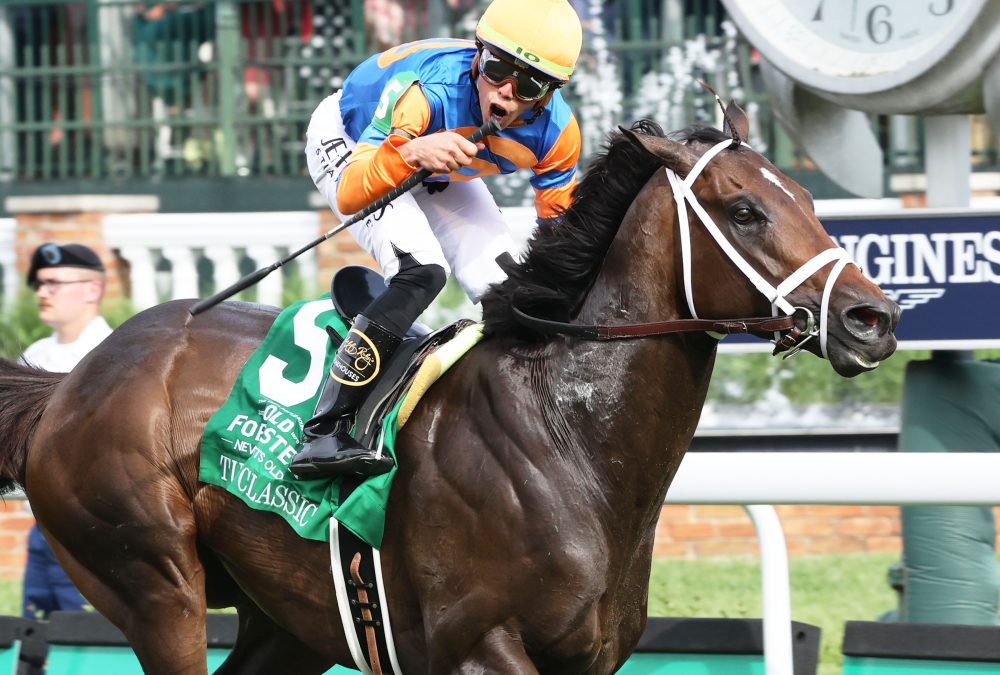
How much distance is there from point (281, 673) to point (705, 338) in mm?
1614

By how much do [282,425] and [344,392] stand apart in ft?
0.79

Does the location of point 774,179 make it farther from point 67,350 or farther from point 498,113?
point 67,350

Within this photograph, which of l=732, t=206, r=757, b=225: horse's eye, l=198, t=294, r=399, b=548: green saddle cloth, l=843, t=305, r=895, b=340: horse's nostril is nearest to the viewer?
l=843, t=305, r=895, b=340: horse's nostril

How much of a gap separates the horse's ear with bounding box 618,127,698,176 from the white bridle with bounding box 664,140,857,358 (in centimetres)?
2

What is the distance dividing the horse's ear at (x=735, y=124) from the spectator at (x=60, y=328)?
10.1ft

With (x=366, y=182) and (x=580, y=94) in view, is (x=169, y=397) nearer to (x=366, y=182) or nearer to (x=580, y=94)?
(x=366, y=182)

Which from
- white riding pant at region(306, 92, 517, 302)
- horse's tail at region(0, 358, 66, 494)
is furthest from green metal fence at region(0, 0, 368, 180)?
horse's tail at region(0, 358, 66, 494)

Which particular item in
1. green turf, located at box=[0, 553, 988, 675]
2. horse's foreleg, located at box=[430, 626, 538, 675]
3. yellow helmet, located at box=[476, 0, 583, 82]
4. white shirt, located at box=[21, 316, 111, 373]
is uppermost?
yellow helmet, located at box=[476, 0, 583, 82]

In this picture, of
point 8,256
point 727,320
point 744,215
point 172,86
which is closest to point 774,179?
point 744,215

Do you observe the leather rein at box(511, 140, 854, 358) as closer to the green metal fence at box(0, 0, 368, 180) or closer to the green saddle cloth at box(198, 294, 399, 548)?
the green saddle cloth at box(198, 294, 399, 548)

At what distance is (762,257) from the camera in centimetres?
338

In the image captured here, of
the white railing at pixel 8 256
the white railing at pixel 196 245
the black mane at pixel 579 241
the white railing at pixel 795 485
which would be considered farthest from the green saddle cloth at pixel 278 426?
the white railing at pixel 8 256

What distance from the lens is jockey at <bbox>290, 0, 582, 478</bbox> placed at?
368 cm

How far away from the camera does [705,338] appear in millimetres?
3527
